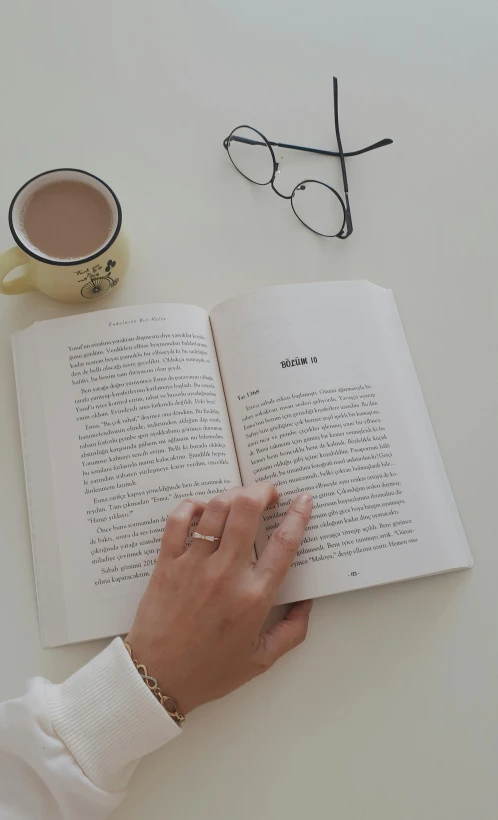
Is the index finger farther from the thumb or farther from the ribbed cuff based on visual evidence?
the ribbed cuff

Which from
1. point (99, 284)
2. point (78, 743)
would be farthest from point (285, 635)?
point (99, 284)

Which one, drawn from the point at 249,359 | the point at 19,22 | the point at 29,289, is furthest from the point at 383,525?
the point at 19,22

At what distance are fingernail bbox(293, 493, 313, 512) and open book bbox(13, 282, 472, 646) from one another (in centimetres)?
1

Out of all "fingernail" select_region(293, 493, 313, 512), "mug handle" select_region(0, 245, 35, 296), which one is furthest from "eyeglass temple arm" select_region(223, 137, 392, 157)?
"fingernail" select_region(293, 493, 313, 512)

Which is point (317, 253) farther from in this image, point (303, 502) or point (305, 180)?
point (303, 502)

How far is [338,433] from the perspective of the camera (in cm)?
70

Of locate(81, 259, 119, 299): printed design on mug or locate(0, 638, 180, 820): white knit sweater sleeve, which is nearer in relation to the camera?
locate(0, 638, 180, 820): white knit sweater sleeve

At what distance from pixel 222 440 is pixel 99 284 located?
23 centimetres

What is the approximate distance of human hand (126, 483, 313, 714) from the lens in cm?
60

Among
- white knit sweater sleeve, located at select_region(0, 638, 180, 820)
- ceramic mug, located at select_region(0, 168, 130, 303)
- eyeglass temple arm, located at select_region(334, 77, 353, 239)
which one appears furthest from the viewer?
eyeglass temple arm, located at select_region(334, 77, 353, 239)

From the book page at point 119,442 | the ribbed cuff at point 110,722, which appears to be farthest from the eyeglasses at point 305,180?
the ribbed cuff at point 110,722

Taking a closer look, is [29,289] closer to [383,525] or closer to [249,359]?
[249,359]

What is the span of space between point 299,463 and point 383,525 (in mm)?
112

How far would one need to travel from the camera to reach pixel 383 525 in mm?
673
